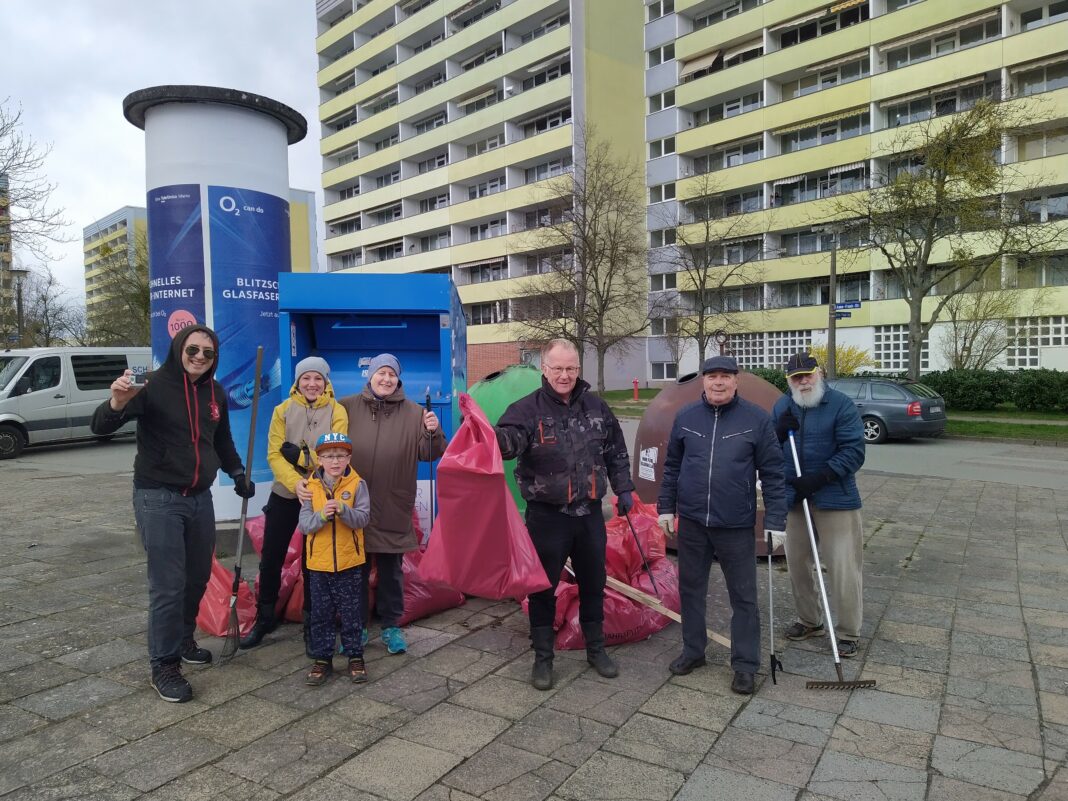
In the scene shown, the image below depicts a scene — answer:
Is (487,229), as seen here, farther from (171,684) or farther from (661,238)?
(171,684)

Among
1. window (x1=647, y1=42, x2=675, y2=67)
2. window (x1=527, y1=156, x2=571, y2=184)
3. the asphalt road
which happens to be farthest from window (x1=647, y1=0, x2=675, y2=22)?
the asphalt road

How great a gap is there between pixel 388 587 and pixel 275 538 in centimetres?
75

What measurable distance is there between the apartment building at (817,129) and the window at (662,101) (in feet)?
0.40

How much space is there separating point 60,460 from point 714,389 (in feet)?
49.9

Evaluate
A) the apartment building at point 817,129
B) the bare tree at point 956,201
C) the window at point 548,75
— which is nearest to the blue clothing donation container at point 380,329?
the bare tree at point 956,201

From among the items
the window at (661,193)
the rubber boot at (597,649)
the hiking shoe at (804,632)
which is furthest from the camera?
the window at (661,193)

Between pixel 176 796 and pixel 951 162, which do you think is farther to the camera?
pixel 951 162

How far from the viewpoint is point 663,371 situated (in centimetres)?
4372

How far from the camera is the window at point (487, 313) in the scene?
44372 mm

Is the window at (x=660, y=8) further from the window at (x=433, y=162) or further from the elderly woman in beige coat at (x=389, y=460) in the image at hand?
the elderly woman in beige coat at (x=389, y=460)

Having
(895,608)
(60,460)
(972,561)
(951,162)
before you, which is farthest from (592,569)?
(951,162)

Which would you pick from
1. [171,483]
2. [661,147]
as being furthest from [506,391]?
[661,147]

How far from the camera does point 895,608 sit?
16.6 feet

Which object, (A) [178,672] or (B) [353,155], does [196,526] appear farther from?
(B) [353,155]
